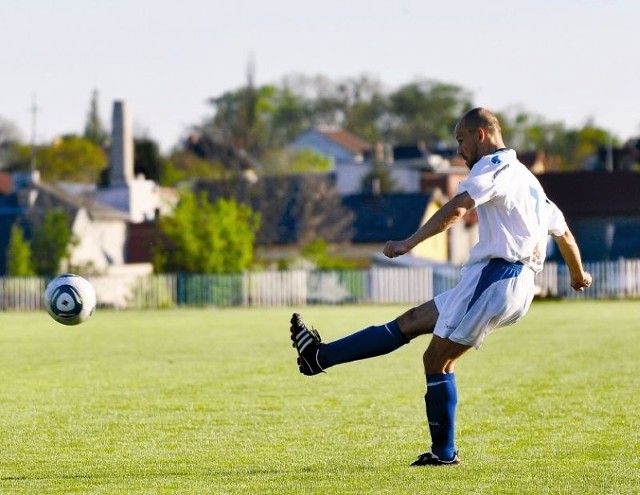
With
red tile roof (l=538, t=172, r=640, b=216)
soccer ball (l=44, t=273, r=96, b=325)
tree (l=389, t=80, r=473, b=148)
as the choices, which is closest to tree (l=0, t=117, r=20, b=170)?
tree (l=389, t=80, r=473, b=148)

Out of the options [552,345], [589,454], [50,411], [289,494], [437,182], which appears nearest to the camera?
[289,494]

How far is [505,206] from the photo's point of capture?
27.5ft

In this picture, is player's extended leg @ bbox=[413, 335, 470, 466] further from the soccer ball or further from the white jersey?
the soccer ball

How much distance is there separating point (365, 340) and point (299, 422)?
2.31 metres

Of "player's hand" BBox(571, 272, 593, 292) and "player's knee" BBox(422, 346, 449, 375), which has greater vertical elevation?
"player's hand" BBox(571, 272, 593, 292)

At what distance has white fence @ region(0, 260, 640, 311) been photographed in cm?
5131

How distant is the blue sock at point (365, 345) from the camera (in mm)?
8867

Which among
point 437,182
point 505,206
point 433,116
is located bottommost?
point 505,206

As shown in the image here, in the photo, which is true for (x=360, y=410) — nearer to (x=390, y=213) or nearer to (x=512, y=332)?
(x=512, y=332)

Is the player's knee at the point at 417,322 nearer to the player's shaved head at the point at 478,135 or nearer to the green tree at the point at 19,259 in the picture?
the player's shaved head at the point at 478,135

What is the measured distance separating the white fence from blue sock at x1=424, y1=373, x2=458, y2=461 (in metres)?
42.5

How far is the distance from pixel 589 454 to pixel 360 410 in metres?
3.37

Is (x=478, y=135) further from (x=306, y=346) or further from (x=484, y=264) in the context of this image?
(x=306, y=346)

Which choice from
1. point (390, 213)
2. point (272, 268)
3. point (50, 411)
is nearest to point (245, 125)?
point (390, 213)
